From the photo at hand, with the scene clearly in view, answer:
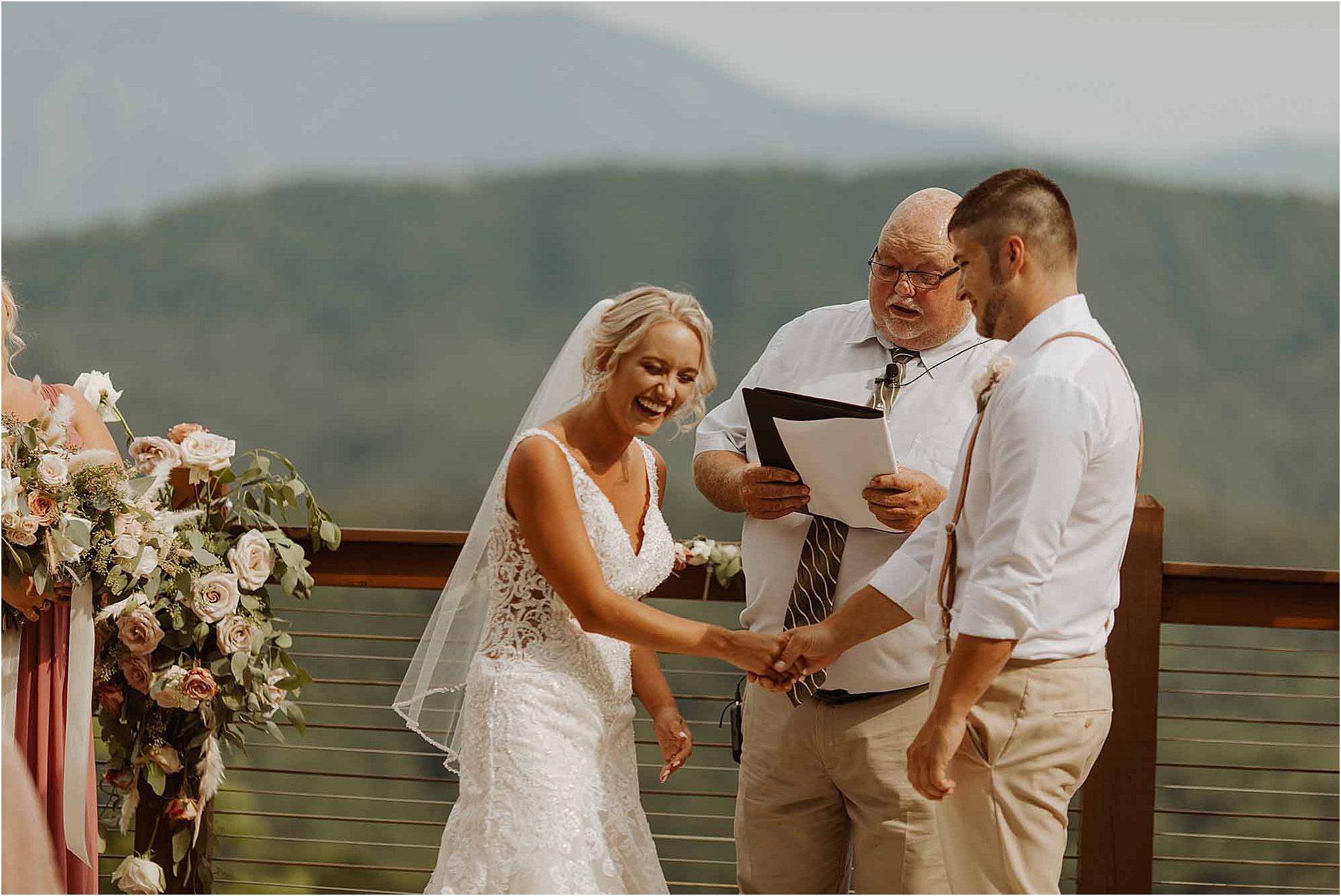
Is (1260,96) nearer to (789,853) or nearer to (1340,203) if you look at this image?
(1340,203)

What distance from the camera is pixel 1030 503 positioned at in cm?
205

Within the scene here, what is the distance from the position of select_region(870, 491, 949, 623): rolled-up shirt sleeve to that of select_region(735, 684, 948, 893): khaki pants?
32cm

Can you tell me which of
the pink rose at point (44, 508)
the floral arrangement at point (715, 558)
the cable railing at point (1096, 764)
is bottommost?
the cable railing at point (1096, 764)

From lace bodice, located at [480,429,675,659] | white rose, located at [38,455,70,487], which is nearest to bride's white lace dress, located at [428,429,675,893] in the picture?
lace bodice, located at [480,429,675,659]

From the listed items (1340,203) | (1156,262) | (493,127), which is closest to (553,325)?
(493,127)

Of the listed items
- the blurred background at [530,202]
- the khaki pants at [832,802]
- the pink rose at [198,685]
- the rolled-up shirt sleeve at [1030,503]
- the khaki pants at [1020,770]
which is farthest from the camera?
the blurred background at [530,202]

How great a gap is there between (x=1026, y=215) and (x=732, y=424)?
1.08 meters

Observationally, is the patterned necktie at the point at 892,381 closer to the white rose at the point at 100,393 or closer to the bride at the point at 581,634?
the bride at the point at 581,634

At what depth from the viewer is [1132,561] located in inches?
129

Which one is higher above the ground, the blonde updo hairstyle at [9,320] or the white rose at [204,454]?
the blonde updo hairstyle at [9,320]

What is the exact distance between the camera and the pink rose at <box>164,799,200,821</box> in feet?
10.5

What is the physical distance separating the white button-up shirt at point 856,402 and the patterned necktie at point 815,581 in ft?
0.06

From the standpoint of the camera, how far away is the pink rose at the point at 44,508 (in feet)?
9.23

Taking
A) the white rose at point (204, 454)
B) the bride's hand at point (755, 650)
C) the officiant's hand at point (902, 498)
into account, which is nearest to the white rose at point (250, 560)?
the white rose at point (204, 454)
